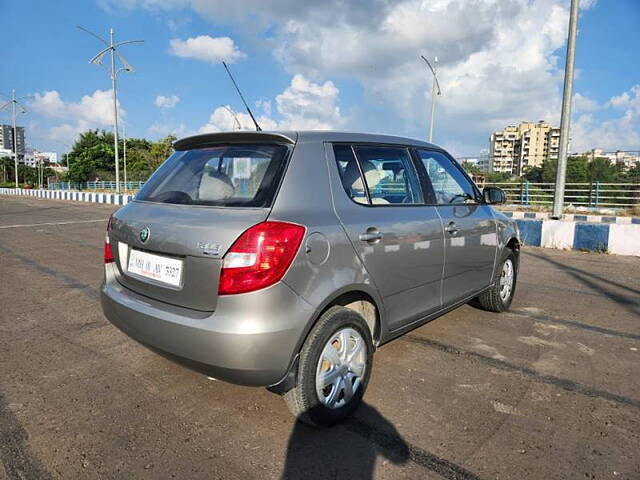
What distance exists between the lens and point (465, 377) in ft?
10.6

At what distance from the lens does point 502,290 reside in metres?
4.77

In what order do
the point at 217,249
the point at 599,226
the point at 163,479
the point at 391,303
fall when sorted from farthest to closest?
the point at 599,226 → the point at 391,303 → the point at 217,249 → the point at 163,479

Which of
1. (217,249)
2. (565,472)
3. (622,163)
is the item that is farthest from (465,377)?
(622,163)

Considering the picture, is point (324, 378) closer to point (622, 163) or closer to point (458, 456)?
point (458, 456)

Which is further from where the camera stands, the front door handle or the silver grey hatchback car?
the front door handle

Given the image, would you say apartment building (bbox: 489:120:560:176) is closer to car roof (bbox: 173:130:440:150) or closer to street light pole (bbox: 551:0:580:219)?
street light pole (bbox: 551:0:580:219)

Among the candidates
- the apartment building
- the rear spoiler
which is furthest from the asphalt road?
the apartment building

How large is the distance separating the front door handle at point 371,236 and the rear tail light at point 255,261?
1.93 feet

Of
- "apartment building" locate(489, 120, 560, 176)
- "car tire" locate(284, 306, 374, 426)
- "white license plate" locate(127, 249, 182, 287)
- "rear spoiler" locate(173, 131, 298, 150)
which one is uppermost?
"apartment building" locate(489, 120, 560, 176)

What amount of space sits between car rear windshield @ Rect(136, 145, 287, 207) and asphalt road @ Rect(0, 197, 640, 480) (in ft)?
4.13

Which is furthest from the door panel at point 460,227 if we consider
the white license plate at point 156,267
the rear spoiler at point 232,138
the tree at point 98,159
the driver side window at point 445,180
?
the tree at point 98,159

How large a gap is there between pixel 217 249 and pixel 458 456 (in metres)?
1.60

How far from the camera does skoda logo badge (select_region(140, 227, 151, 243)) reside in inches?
102

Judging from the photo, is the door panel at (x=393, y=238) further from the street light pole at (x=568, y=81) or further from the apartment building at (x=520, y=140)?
the apartment building at (x=520, y=140)
